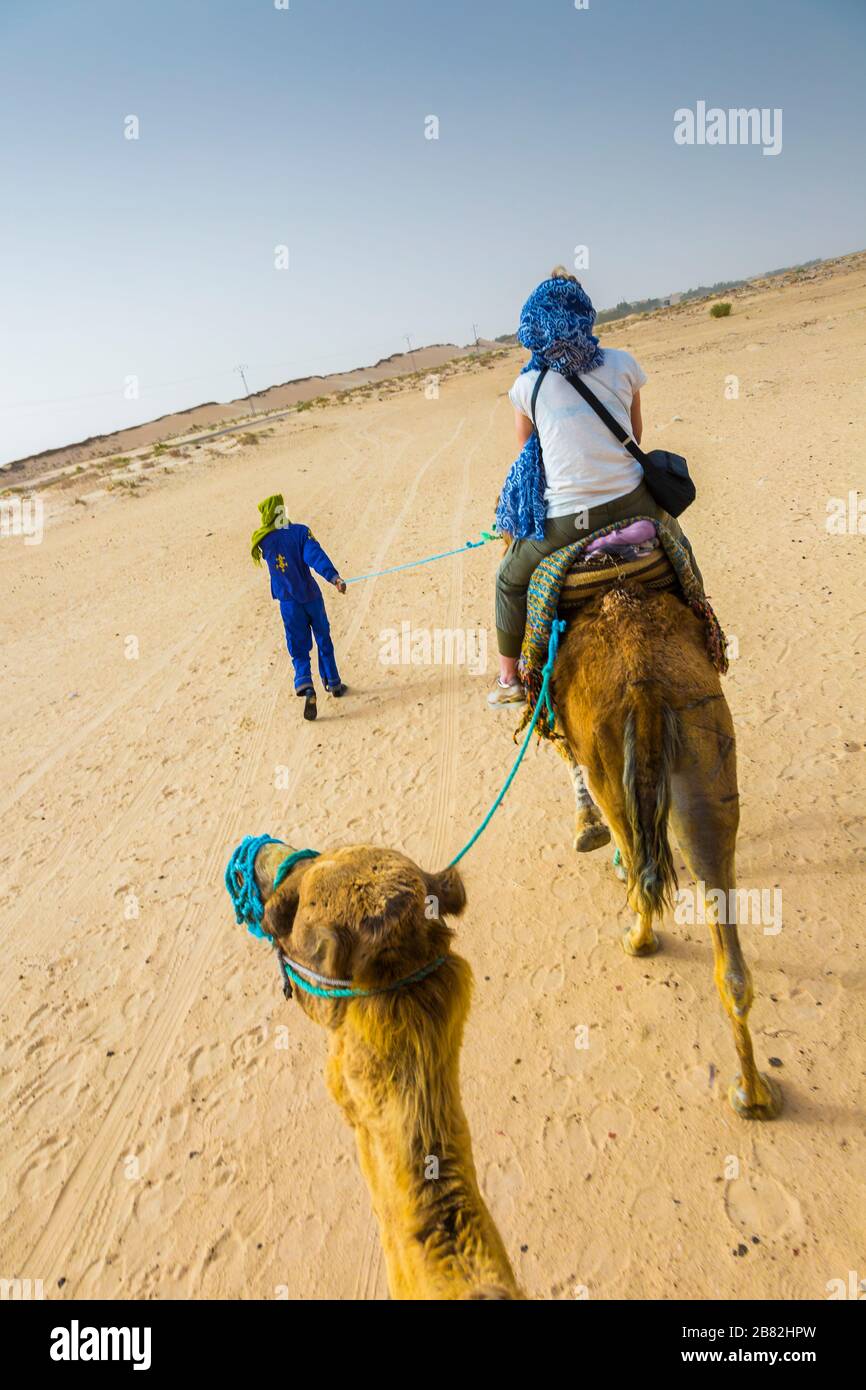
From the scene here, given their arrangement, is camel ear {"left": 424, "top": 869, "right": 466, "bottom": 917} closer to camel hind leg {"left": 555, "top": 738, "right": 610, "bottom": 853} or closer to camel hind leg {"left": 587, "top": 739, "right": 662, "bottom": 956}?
camel hind leg {"left": 587, "top": 739, "right": 662, "bottom": 956}

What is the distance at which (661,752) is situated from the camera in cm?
287

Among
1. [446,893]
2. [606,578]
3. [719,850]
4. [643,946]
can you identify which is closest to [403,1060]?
[446,893]

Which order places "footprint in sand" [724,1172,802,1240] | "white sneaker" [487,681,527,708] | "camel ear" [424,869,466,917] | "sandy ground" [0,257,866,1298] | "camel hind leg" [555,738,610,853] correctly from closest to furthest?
1. "camel ear" [424,869,466,917]
2. "footprint in sand" [724,1172,802,1240]
3. "sandy ground" [0,257,866,1298]
4. "white sneaker" [487,681,527,708]
5. "camel hind leg" [555,738,610,853]

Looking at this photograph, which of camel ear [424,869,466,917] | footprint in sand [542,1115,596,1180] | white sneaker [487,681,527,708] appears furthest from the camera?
white sneaker [487,681,527,708]

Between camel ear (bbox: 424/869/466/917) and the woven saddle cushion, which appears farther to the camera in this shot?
the woven saddle cushion

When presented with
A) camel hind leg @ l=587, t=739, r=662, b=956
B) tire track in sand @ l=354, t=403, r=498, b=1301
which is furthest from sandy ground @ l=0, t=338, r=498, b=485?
camel hind leg @ l=587, t=739, r=662, b=956

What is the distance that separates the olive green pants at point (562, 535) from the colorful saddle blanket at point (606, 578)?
0.27 feet

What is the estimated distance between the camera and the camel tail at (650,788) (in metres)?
2.86

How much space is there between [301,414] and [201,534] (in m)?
32.2

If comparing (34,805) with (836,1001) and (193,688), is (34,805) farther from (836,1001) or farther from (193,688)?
(836,1001)

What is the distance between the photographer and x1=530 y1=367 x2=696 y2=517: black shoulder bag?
134 inches

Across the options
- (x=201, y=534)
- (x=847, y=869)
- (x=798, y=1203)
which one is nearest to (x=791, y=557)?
(x=847, y=869)

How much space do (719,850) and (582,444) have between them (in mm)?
1986

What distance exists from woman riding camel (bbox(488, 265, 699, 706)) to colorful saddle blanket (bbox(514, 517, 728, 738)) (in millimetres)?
147
